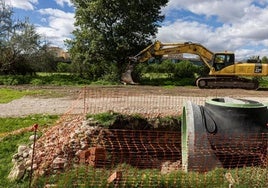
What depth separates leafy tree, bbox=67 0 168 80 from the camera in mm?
24734

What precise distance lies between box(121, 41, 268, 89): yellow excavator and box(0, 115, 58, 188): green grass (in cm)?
1201

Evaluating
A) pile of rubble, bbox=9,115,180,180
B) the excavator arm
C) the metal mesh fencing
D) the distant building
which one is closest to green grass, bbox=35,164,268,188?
the metal mesh fencing

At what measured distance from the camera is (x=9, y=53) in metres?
26.7

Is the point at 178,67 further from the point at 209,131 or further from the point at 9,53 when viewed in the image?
the point at 209,131

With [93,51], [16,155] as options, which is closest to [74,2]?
[93,51]

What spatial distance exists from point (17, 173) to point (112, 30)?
67.0 feet

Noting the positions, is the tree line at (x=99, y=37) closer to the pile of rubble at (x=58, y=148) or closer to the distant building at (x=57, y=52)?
the distant building at (x=57, y=52)

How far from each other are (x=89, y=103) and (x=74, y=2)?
16.5m

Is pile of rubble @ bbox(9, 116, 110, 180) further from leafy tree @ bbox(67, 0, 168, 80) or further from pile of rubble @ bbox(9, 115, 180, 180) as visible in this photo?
leafy tree @ bbox(67, 0, 168, 80)

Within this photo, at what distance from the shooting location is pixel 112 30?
25281 millimetres

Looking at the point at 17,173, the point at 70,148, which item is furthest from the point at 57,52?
the point at 17,173

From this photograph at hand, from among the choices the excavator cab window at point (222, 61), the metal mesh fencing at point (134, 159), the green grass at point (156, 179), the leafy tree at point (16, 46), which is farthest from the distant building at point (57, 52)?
the green grass at point (156, 179)

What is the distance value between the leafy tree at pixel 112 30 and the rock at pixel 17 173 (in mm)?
18600

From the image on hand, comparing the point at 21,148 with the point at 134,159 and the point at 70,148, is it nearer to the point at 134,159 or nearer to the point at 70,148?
the point at 70,148
